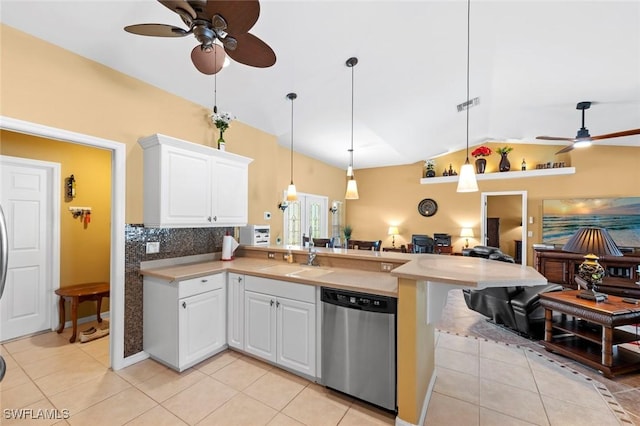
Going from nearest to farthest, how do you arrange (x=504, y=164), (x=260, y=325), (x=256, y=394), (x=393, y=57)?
(x=256, y=394), (x=260, y=325), (x=393, y=57), (x=504, y=164)

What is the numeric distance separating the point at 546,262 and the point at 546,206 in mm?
1301

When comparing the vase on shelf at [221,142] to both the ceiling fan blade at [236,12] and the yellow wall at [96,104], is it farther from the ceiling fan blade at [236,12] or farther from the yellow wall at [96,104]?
the ceiling fan blade at [236,12]

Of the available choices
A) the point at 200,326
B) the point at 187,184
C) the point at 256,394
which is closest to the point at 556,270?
the point at 256,394

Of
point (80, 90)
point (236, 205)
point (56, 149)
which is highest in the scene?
point (80, 90)

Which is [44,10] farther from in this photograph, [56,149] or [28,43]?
[56,149]

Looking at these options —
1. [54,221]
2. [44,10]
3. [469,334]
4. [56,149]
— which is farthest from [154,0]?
[469,334]

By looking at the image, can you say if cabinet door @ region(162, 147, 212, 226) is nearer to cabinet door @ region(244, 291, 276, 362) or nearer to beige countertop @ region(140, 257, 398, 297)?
beige countertop @ region(140, 257, 398, 297)

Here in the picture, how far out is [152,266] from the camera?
2803 millimetres

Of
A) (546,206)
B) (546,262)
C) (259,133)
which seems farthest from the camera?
(546,206)

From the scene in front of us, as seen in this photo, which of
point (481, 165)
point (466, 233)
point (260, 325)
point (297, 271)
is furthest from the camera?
point (466, 233)

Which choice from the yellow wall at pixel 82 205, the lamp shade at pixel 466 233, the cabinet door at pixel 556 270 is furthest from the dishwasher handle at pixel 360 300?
the lamp shade at pixel 466 233

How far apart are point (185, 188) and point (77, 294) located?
189cm

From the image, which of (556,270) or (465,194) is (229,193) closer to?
(465,194)

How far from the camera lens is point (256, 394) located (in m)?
2.18
